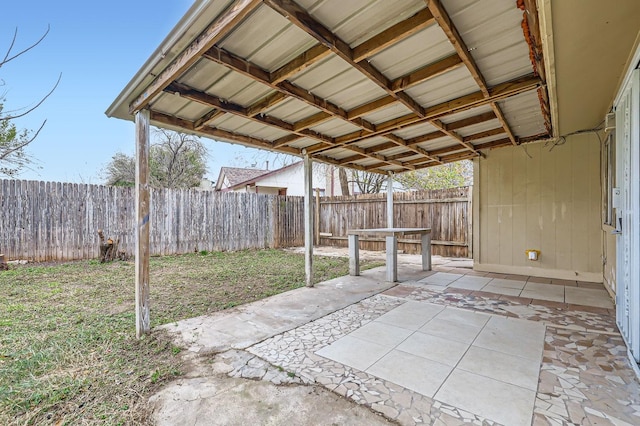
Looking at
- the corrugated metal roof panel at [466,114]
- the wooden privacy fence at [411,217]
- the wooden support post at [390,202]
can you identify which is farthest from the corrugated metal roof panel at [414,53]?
the wooden privacy fence at [411,217]

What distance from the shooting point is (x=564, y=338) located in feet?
7.88

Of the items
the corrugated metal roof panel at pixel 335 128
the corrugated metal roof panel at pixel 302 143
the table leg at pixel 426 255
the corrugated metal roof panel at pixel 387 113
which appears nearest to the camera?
the corrugated metal roof panel at pixel 387 113

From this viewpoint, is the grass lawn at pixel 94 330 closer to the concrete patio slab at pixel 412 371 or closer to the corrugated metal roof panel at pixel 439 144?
the concrete patio slab at pixel 412 371

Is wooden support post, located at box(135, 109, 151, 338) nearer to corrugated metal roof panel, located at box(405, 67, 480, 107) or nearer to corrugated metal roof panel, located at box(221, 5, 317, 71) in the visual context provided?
corrugated metal roof panel, located at box(221, 5, 317, 71)

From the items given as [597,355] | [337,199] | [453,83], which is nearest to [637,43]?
[453,83]

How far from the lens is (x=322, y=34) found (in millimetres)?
1796

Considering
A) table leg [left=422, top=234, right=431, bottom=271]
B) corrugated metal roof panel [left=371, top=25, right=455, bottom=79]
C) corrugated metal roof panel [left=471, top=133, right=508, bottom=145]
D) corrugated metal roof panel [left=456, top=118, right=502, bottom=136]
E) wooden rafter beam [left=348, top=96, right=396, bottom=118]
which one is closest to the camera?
corrugated metal roof panel [left=371, top=25, right=455, bottom=79]

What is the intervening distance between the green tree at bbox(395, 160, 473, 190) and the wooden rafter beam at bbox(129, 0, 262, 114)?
38.6 feet

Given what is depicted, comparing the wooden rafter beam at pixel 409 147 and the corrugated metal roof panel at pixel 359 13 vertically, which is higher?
the corrugated metal roof panel at pixel 359 13

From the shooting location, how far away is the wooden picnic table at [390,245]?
4543mm

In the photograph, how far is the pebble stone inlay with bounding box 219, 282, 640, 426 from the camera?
1.50 m

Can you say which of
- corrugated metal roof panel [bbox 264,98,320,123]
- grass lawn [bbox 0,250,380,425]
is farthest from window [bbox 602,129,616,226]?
grass lawn [bbox 0,250,380,425]

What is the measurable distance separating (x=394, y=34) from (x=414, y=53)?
1.35 feet

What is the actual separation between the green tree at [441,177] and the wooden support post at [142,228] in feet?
38.3
